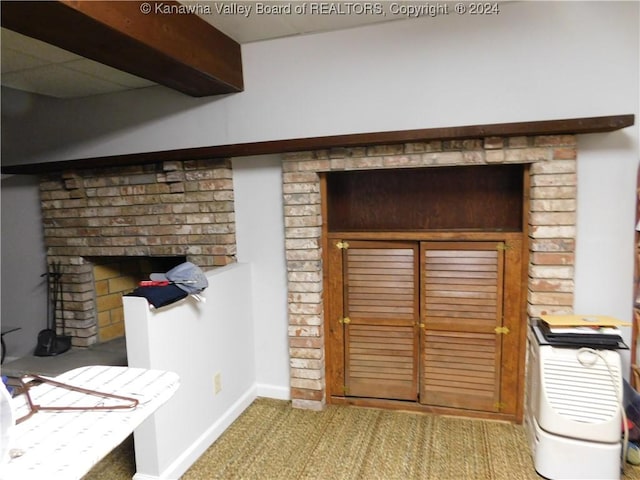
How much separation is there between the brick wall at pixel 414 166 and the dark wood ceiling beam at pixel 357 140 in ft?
0.28

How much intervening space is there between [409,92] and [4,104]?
3042 millimetres

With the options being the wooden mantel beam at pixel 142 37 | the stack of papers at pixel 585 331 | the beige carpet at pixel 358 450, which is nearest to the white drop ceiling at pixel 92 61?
the wooden mantel beam at pixel 142 37

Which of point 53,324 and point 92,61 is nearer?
point 92,61

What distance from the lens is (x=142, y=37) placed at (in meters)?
1.73

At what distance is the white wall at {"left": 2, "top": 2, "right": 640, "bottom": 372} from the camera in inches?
82.5

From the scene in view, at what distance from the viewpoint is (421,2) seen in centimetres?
210

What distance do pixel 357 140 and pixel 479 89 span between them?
28.1 inches

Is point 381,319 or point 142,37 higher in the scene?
point 142,37

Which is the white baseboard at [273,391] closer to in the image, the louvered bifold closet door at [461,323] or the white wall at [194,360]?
the white wall at [194,360]

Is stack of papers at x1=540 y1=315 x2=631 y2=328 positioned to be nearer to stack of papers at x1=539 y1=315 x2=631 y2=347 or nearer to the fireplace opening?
stack of papers at x1=539 y1=315 x2=631 y2=347

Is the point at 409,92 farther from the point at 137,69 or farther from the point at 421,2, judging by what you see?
the point at 137,69

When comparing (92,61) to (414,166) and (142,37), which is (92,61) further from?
(414,166)

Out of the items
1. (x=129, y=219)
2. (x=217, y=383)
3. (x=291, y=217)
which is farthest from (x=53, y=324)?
(x=291, y=217)

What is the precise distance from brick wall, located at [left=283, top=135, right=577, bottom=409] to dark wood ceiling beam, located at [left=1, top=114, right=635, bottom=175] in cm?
8
